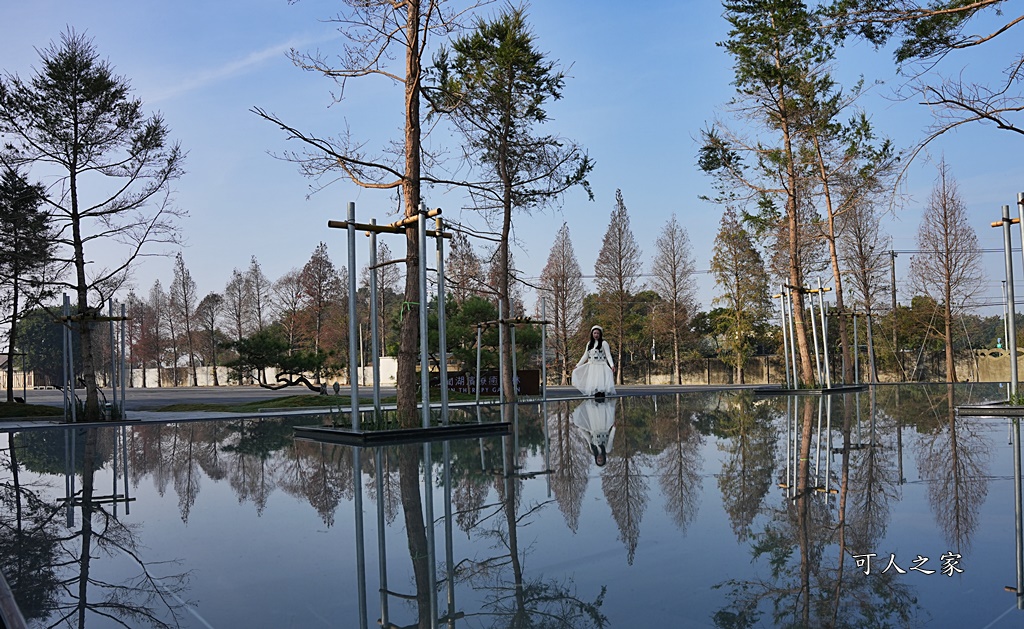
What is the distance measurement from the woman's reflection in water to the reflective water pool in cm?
17

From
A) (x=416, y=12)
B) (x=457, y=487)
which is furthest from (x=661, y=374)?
(x=457, y=487)

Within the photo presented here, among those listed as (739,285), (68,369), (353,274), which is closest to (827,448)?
(353,274)

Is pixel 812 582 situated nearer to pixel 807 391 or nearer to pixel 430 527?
pixel 430 527

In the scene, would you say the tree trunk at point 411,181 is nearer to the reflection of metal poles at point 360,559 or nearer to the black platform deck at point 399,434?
the black platform deck at point 399,434

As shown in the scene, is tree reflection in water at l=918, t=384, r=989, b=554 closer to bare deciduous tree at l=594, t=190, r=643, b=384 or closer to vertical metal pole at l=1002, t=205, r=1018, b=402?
vertical metal pole at l=1002, t=205, r=1018, b=402

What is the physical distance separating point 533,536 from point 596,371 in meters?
16.4

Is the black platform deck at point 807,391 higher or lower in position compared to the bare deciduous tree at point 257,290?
lower

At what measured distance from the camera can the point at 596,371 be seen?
811 inches

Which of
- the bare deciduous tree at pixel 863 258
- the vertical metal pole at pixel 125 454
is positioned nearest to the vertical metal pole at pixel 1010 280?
the vertical metal pole at pixel 125 454

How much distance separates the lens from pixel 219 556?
13.6 ft

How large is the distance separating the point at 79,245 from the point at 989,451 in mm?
16229

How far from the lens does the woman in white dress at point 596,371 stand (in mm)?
20109

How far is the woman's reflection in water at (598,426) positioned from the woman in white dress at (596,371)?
2.68m

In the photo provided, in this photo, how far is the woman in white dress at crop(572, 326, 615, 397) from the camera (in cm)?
2011
